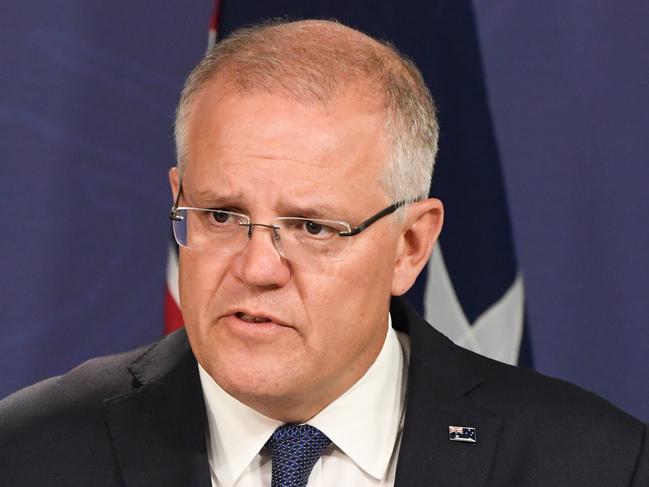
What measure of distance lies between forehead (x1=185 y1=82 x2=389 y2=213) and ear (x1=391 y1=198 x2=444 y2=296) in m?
0.19

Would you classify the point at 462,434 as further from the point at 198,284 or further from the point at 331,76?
the point at 331,76

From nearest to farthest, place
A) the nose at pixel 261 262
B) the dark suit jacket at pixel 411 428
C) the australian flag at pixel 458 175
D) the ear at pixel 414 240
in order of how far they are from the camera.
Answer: the nose at pixel 261 262, the dark suit jacket at pixel 411 428, the ear at pixel 414 240, the australian flag at pixel 458 175

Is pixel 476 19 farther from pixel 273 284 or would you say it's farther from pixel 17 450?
pixel 17 450

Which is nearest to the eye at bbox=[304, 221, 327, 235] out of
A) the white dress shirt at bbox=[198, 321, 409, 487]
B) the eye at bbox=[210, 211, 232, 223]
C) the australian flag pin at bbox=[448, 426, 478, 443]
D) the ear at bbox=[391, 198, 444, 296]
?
the eye at bbox=[210, 211, 232, 223]

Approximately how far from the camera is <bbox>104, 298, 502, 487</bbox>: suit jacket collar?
7.93ft

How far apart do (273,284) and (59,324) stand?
170 cm

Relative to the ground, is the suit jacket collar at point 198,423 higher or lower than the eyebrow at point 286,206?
lower

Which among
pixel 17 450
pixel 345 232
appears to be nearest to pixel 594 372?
pixel 345 232

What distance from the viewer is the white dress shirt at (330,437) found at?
8.00 ft

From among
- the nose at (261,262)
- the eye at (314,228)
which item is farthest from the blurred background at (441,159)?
the nose at (261,262)

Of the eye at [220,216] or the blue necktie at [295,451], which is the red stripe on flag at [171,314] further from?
the eye at [220,216]

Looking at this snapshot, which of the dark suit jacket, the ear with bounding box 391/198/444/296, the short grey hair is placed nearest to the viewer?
the short grey hair

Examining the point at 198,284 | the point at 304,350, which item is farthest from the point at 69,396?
the point at 304,350

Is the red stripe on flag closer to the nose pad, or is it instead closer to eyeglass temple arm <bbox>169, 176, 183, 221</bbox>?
eyeglass temple arm <bbox>169, 176, 183, 221</bbox>
